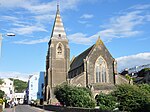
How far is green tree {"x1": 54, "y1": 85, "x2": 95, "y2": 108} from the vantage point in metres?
41.3

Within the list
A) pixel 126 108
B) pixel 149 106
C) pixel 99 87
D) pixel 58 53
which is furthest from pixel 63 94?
pixel 58 53

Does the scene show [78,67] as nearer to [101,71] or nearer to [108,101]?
[101,71]

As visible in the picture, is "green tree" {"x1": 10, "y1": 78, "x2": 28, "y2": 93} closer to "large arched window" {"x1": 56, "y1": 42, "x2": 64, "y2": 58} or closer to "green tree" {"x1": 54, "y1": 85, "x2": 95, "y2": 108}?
"large arched window" {"x1": 56, "y1": 42, "x2": 64, "y2": 58}

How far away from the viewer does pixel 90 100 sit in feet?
138

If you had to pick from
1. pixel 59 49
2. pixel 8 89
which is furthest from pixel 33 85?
pixel 59 49

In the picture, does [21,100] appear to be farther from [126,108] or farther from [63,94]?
[126,108]

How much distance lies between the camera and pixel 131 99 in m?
27.1

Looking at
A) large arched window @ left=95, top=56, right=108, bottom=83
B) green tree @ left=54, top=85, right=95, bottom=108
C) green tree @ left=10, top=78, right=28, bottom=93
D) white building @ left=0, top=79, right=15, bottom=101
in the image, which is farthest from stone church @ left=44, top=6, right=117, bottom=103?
green tree @ left=10, top=78, right=28, bottom=93

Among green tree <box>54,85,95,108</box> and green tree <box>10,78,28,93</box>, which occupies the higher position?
green tree <box>10,78,28,93</box>

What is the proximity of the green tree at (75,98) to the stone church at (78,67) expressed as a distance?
52.6 ft

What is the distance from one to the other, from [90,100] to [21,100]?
114 m

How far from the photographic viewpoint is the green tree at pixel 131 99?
80.3 ft

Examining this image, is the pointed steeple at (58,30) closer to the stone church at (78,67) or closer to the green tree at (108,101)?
the stone church at (78,67)

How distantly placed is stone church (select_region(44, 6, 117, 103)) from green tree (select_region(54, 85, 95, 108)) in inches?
631
